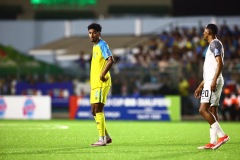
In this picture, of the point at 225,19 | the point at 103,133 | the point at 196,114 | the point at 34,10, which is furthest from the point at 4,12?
the point at 103,133

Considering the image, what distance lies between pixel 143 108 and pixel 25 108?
5.81 metres

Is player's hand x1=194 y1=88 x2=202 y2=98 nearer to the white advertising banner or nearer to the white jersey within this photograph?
the white jersey

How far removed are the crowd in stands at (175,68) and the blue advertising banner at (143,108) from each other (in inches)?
48.3

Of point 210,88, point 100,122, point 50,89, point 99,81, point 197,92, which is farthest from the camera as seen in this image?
point 50,89

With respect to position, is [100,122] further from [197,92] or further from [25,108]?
[25,108]

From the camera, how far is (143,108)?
95.5ft

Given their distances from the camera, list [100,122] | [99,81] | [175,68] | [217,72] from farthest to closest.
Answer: [175,68]
[99,81]
[100,122]
[217,72]

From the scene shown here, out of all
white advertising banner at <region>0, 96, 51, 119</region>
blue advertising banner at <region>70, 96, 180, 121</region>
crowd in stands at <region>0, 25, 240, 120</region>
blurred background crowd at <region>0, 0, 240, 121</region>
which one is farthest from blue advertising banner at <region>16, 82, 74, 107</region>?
blue advertising banner at <region>70, 96, 180, 121</region>

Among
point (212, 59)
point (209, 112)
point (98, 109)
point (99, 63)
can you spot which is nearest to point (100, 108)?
point (98, 109)

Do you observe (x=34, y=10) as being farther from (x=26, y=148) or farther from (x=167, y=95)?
(x=26, y=148)

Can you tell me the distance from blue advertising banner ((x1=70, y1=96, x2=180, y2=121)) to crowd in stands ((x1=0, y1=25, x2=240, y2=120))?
48.3 inches

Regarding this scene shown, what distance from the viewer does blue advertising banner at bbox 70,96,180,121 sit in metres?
28.9

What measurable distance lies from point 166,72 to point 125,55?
17.2 feet

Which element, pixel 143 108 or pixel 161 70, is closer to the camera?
pixel 143 108
